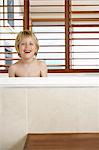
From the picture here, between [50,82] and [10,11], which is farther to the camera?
[10,11]

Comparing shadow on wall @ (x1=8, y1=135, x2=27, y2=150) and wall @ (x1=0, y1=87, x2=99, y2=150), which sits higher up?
wall @ (x1=0, y1=87, x2=99, y2=150)

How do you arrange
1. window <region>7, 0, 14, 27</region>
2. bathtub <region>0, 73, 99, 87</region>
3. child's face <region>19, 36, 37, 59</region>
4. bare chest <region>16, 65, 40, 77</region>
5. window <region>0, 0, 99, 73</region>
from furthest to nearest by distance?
window <region>7, 0, 14, 27</region> < window <region>0, 0, 99, 73</region> < bare chest <region>16, 65, 40, 77</region> < child's face <region>19, 36, 37, 59</region> < bathtub <region>0, 73, 99, 87</region>

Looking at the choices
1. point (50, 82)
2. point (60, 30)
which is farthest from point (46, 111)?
point (60, 30)

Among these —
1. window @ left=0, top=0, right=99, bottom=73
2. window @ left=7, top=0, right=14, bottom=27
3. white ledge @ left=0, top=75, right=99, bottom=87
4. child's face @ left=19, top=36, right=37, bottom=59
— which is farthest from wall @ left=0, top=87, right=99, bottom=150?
window @ left=7, top=0, right=14, bottom=27

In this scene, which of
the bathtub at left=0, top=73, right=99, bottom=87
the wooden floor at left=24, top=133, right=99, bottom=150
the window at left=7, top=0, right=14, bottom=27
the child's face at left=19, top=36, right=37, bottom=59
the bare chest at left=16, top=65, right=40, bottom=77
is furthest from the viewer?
the window at left=7, top=0, right=14, bottom=27

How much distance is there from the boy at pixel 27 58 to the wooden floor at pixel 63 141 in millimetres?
582

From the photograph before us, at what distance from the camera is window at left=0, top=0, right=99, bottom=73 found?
3.00 metres

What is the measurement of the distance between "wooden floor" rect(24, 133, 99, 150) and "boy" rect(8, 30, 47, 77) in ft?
1.91

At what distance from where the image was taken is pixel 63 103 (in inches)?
52.3

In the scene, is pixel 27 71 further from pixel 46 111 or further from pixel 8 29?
pixel 8 29

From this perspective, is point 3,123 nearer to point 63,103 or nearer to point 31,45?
point 63,103

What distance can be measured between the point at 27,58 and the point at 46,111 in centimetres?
59

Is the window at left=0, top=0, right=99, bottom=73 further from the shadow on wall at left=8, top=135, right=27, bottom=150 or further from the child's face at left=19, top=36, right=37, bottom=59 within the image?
the shadow on wall at left=8, top=135, right=27, bottom=150

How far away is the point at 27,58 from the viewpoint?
1844 millimetres
